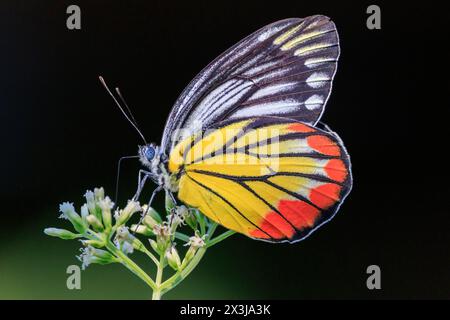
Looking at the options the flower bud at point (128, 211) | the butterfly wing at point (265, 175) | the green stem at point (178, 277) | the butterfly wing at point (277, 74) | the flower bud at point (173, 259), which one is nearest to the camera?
the green stem at point (178, 277)

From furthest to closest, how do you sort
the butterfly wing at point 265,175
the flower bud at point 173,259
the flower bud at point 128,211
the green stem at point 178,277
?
the butterfly wing at point 265,175 < the flower bud at point 128,211 < the flower bud at point 173,259 < the green stem at point 178,277

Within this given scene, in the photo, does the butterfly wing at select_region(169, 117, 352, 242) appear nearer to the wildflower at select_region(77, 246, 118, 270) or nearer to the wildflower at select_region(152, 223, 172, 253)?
the wildflower at select_region(152, 223, 172, 253)

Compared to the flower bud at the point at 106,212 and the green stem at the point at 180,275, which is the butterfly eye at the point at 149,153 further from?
the green stem at the point at 180,275

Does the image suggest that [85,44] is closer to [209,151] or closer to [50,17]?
[50,17]

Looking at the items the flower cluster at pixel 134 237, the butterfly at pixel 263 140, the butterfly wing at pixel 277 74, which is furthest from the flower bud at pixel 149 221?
the butterfly wing at pixel 277 74

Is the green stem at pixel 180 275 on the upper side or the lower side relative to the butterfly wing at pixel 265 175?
lower

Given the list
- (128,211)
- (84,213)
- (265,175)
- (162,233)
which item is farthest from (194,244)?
(265,175)

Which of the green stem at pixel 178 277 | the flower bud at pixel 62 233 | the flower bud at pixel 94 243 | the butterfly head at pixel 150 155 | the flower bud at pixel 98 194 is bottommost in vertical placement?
the green stem at pixel 178 277
